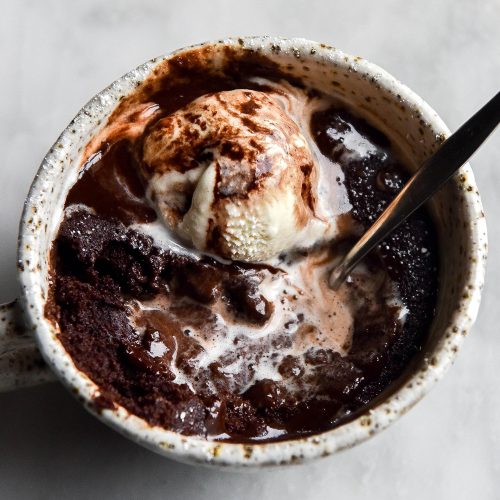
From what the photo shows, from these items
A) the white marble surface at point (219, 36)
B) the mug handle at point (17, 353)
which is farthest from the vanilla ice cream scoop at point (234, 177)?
the white marble surface at point (219, 36)

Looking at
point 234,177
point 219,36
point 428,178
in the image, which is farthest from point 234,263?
point 219,36

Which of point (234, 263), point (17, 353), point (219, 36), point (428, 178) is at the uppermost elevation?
point (219, 36)

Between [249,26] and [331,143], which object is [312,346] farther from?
[249,26]

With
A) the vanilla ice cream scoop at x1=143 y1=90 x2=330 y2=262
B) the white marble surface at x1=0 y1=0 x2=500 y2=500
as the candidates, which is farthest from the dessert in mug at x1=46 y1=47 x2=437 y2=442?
the white marble surface at x1=0 y1=0 x2=500 y2=500

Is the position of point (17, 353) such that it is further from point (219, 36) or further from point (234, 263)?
point (219, 36)

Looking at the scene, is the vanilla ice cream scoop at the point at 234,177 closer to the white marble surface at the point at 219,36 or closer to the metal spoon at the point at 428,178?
the metal spoon at the point at 428,178

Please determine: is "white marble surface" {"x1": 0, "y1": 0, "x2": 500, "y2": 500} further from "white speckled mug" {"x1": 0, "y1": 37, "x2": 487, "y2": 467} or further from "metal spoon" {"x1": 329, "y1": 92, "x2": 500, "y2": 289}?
"metal spoon" {"x1": 329, "y1": 92, "x2": 500, "y2": 289}

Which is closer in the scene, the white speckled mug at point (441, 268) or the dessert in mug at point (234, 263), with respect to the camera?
the white speckled mug at point (441, 268)
